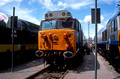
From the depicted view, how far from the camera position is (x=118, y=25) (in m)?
7.34

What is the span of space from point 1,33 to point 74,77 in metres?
5.15

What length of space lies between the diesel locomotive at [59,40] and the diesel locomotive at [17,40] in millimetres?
1974

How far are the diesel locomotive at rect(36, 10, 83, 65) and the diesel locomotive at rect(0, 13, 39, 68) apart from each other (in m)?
1.97

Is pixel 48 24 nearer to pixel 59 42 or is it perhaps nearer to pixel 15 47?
pixel 59 42

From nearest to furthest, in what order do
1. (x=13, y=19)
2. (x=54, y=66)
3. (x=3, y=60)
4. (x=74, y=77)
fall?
(x=74, y=77), (x=13, y=19), (x=3, y=60), (x=54, y=66)

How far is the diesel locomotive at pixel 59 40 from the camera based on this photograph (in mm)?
7883

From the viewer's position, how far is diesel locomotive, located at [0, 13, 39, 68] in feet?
28.3

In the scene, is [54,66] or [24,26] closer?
[54,66]

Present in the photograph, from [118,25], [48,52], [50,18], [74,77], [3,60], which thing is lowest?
[74,77]

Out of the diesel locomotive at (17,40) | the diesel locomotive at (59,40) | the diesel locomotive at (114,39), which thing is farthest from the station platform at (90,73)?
the diesel locomotive at (17,40)

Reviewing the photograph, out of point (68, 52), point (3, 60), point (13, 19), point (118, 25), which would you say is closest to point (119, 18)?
point (118, 25)

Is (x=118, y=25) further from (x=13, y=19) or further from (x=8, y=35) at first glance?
(x=8, y=35)

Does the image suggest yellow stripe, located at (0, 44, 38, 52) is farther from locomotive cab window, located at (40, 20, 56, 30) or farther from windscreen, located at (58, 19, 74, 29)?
windscreen, located at (58, 19, 74, 29)

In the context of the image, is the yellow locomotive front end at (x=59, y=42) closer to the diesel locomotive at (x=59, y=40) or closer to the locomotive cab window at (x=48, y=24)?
the diesel locomotive at (x=59, y=40)
